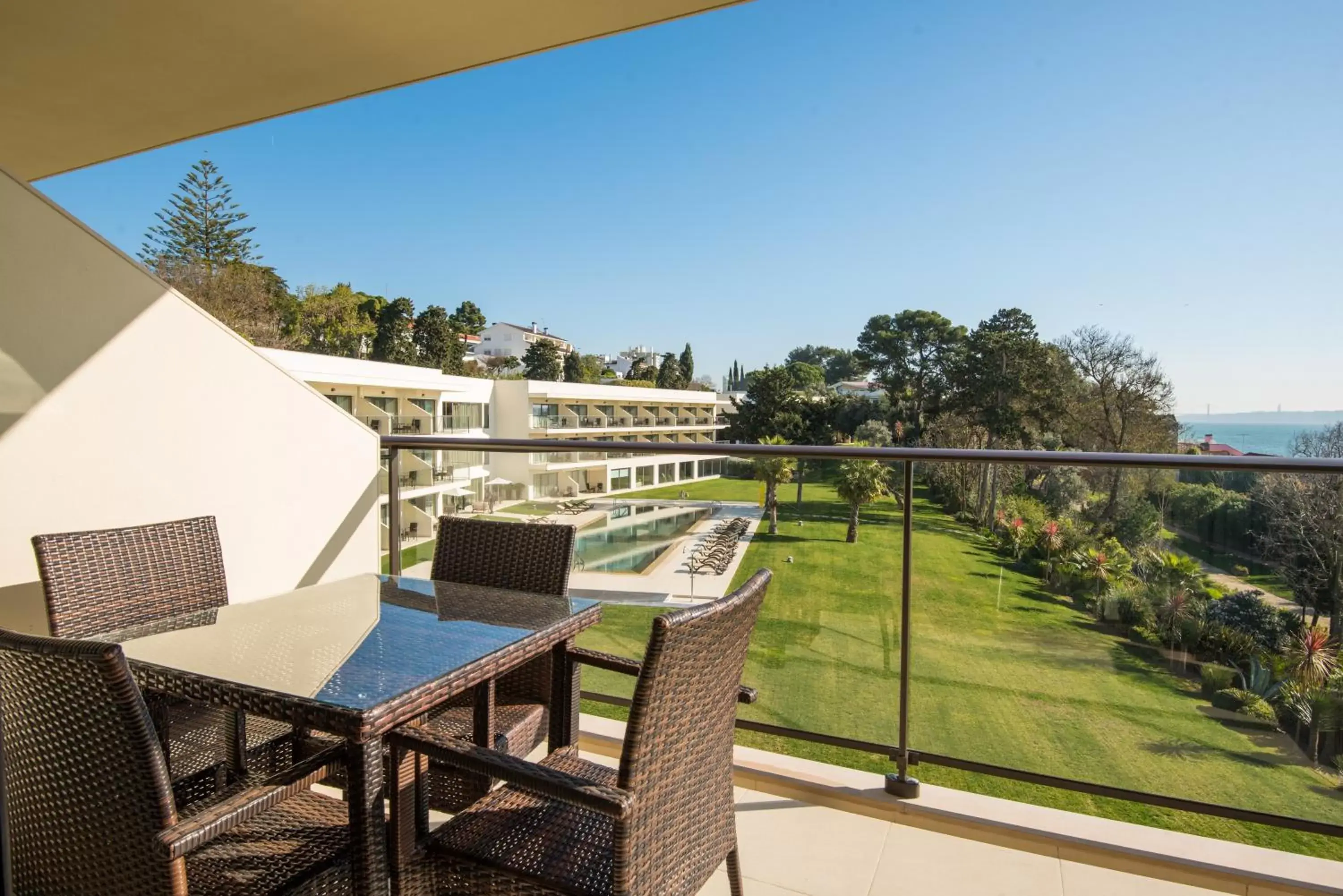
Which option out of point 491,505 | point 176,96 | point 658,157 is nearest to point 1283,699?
point 491,505

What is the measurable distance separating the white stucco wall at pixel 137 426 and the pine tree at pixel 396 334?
137 feet

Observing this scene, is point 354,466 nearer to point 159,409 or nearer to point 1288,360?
point 159,409

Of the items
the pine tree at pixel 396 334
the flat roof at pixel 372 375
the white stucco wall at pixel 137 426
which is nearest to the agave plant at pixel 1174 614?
the white stucco wall at pixel 137 426

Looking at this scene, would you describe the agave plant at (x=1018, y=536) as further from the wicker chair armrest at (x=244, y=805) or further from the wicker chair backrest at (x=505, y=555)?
the wicker chair armrest at (x=244, y=805)

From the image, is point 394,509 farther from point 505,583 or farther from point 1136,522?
point 1136,522

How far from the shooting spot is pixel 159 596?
2.20 m

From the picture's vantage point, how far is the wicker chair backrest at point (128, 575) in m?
1.98

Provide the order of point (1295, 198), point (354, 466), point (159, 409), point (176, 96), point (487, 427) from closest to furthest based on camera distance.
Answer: point (159, 409) → point (176, 96) → point (354, 466) → point (487, 427) → point (1295, 198)

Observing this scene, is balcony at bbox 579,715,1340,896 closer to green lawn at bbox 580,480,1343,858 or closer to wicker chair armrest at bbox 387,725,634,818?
green lawn at bbox 580,480,1343,858

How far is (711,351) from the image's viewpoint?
64.9 metres

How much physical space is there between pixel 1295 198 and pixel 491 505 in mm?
57797

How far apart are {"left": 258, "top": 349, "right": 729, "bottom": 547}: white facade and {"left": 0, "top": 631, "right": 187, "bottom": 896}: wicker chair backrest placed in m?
1.46

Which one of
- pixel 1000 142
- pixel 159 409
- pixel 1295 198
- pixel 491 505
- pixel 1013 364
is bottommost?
pixel 491 505

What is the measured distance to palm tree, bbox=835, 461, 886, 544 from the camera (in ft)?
8.69
